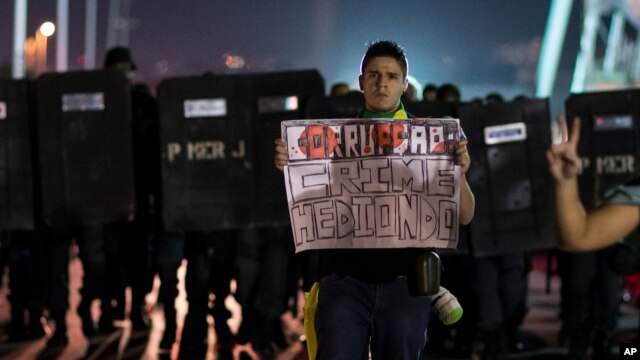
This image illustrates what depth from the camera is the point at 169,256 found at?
23.1 feet

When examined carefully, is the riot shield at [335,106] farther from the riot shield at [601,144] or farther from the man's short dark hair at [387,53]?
the man's short dark hair at [387,53]

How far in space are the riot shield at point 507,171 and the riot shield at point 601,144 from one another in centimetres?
28

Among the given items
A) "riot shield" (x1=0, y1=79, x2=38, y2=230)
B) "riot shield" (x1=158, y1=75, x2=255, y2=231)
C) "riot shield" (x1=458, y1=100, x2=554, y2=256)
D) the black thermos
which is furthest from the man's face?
"riot shield" (x1=0, y1=79, x2=38, y2=230)

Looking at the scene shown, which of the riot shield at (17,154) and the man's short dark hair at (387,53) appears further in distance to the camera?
the riot shield at (17,154)

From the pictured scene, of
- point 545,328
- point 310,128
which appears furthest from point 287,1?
point 310,128

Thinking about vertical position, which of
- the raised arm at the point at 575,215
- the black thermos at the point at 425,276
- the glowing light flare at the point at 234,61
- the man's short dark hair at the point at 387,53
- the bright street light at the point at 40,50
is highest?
the bright street light at the point at 40,50

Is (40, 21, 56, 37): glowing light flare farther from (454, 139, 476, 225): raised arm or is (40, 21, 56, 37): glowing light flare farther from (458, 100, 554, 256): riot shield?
(454, 139, 476, 225): raised arm

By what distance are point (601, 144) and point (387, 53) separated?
340cm

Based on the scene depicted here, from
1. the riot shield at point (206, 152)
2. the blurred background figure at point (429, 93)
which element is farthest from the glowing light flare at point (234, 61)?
the riot shield at point (206, 152)

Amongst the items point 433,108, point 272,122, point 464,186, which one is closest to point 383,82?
point 464,186

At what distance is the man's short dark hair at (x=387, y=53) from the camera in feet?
12.4

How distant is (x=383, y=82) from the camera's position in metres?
3.75

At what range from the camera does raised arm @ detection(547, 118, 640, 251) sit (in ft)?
9.45

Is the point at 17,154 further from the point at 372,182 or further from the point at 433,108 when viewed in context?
the point at 372,182
